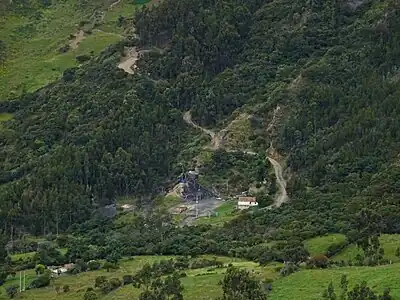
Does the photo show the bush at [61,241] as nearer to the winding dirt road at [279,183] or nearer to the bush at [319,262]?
the winding dirt road at [279,183]

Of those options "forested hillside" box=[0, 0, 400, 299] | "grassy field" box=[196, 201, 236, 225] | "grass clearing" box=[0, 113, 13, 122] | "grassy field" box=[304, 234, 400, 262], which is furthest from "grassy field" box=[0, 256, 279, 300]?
"grass clearing" box=[0, 113, 13, 122]

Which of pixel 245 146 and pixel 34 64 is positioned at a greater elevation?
pixel 34 64

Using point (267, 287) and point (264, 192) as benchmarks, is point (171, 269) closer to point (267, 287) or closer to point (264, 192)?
point (267, 287)

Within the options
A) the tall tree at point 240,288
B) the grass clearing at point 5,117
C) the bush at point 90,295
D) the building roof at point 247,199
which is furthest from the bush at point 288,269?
the grass clearing at point 5,117

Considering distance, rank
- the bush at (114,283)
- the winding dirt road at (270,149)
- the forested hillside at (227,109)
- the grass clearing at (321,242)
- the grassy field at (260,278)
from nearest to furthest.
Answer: the grassy field at (260,278), the bush at (114,283), the grass clearing at (321,242), the forested hillside at (227,109), the winding dirt road at (270,149)

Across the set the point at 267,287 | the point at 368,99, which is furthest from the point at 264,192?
the point at 267,287

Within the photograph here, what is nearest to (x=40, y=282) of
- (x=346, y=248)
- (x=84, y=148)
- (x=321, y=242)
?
(x=321, y=242)

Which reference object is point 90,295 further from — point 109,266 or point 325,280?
point 325,280
